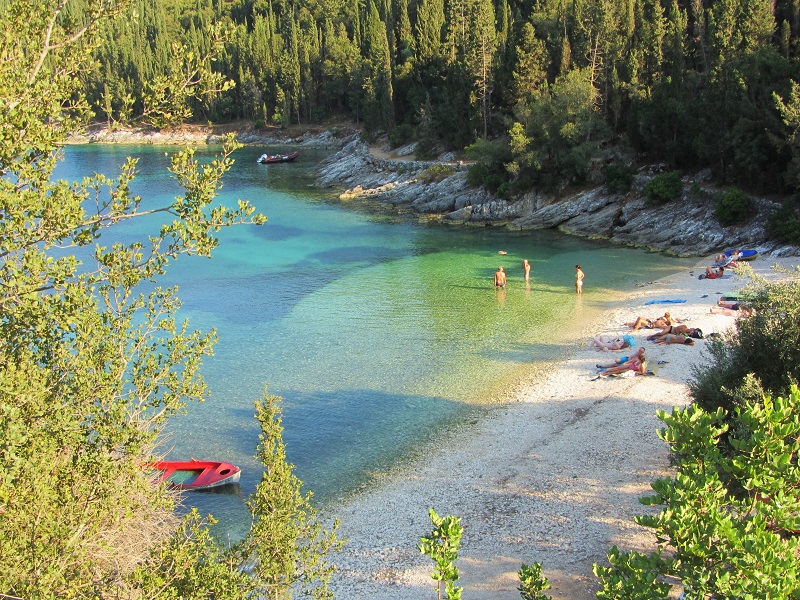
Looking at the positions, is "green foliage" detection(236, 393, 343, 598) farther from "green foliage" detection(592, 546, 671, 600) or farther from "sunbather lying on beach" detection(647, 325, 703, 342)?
"sunbather lying on beach" detection(647, 325, 703, 342)

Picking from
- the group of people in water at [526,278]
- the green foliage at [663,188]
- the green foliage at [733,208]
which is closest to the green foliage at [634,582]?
the group of people in water at [526,278]

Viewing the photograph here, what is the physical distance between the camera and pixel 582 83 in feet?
163

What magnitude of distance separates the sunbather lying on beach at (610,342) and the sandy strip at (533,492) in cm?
120

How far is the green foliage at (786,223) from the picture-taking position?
116 feet

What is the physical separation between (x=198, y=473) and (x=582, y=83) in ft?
137

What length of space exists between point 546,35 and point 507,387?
52483 mm

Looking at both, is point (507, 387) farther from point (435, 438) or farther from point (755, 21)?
point (755, 21)

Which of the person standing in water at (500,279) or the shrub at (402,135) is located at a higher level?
the shrub at (402,135)

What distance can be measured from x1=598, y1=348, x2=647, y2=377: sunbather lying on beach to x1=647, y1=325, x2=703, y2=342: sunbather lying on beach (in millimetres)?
2924

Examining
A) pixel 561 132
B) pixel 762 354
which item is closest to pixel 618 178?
pixel 561 132

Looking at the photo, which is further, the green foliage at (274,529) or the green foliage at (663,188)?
the green foliage at (663,188)

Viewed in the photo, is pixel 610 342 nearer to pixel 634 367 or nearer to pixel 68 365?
pixel 634 367

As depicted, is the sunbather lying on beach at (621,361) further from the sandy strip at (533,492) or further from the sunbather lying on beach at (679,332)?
the sunbather lying on beach at (679,332)

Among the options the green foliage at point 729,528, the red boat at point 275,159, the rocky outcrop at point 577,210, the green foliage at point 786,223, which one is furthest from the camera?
the red boat at point 275,159
